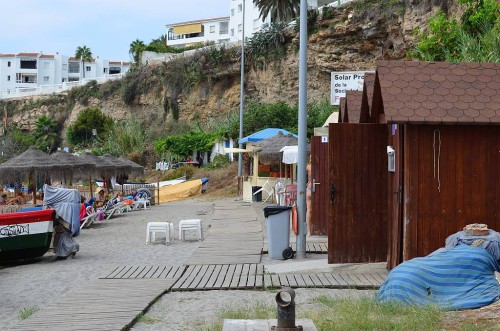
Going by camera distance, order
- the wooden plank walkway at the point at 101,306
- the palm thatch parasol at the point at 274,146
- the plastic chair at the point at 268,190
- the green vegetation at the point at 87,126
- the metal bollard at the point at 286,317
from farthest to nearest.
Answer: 1. the green vegetation at the point at 87,126
2. the plastic chair at the point at 268,190
3. the palm thatch parasol at the point at 274,146
4. the wooden plank walkway at the point at 101,306
5. the metal bollard at the point at 286,317

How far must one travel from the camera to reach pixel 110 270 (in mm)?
12234

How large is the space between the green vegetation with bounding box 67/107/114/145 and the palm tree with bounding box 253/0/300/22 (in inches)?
926

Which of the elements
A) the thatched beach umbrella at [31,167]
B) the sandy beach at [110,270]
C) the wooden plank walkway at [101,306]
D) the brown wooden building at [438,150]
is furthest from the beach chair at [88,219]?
the brown wooden building at [438,150]

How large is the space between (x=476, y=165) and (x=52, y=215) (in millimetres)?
8313

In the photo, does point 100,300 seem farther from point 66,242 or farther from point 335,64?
point 335,64

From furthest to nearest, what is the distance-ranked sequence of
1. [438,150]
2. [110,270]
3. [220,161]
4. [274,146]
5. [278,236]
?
1. [220,161]
2. [274,146]
3. [278,236]
4. [110,270]
5. [438,150]

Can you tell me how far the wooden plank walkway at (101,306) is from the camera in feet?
24.8

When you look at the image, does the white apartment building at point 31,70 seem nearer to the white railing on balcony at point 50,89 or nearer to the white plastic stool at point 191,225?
the white railing on balcony at point 50,89

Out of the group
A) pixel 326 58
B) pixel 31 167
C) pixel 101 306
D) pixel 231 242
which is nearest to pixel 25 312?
pixel 101 306

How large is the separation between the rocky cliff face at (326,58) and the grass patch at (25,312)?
31.5 metres

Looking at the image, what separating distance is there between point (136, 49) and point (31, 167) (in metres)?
63.5

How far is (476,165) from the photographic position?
1006 centimetres

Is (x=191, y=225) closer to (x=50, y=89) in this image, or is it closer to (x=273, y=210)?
(x=273, y=210)

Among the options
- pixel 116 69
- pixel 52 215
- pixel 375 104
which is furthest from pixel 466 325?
pixel 116 69
